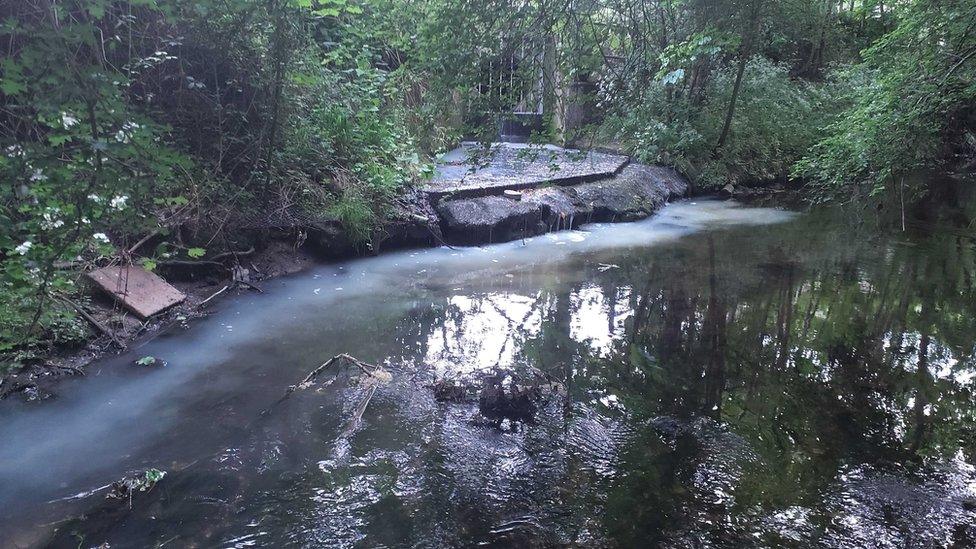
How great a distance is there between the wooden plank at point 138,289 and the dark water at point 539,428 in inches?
16.9

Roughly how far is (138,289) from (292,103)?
267cm

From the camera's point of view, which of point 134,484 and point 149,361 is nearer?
point 134,484

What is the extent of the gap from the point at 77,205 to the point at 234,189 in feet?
14.2

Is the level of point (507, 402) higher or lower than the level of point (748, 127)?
lower

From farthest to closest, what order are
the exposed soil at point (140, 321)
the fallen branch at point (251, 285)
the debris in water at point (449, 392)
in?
the fallen branch at point (251, 285) → the exposed soil at point (140, 321) → the debris in water at point (449, 392)

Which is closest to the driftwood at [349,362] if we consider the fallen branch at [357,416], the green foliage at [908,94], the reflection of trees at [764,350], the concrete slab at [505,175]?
the fallen branch at [357,416]

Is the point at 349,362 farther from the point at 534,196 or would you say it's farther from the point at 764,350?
the point at 534,196

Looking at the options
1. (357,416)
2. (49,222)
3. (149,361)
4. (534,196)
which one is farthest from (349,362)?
(534,196)

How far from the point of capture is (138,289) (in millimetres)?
5637

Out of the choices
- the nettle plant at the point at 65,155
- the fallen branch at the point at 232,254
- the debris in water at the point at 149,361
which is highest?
the nettle plant at the point at 65,155

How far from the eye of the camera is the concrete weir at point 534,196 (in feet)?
28.7

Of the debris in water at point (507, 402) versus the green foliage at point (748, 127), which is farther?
the green foliage at point (748, 127)

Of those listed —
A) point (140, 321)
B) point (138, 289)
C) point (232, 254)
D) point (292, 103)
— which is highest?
point (292, 103)

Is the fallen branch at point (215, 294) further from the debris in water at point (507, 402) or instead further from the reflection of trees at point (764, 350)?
the debris in water at point (507, 402)
